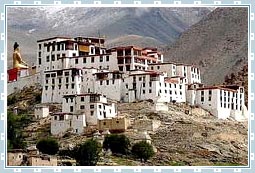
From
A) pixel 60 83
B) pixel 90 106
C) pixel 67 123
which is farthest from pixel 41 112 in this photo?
pixel 60 83

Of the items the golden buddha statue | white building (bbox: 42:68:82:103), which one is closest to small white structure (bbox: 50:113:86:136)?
white building (bbox: 42:68:82:103)

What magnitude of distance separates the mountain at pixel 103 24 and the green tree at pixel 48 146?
77 cm

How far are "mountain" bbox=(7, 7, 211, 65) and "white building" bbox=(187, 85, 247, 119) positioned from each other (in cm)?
75

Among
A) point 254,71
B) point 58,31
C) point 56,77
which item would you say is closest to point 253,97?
point 254,71

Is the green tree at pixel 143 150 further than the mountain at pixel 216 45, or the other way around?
the mountain at pixel 216 45

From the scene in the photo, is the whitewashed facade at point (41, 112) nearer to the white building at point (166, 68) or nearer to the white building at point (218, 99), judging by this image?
the white building at point (166, 68)

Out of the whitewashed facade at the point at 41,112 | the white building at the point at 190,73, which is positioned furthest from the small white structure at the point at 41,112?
the white building at the point at 190,73

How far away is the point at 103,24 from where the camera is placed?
27.0 feet

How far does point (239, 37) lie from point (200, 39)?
2.07 m

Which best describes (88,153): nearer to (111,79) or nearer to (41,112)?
(41,112)

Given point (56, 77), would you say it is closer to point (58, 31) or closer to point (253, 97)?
point (58, 31)

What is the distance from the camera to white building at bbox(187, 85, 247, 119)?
8766mm

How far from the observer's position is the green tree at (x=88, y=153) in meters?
7.44

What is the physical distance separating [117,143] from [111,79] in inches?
57.0
